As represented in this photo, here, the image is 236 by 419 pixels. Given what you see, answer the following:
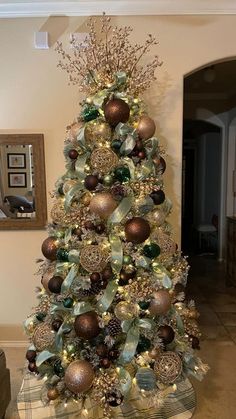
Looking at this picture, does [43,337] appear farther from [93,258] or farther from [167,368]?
[167,368]

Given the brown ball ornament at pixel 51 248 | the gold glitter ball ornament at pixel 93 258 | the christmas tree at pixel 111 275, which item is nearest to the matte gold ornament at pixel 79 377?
the christmas tree at pixel 111 275

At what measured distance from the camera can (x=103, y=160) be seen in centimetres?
193

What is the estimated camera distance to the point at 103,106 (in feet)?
6.64

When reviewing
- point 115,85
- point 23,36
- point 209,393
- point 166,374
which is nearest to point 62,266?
point 166,374

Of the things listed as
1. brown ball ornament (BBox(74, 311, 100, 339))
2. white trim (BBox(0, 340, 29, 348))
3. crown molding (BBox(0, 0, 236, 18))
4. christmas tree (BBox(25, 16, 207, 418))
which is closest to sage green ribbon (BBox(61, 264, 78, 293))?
christmas tree (BBox(25, 16, 207, 418))

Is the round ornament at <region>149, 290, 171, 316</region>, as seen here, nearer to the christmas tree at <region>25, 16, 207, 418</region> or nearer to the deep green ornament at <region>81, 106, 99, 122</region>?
the christmas tree at <region>25, 16, 207, 418</region>

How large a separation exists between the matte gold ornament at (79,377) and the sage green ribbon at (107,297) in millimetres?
299

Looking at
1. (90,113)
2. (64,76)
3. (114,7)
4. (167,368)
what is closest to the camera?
(167,368)

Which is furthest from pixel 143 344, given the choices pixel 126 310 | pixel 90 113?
pixel 90 113

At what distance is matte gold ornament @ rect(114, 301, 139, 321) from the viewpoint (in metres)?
1.90

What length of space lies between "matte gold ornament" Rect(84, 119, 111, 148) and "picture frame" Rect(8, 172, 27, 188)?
51.4 inches

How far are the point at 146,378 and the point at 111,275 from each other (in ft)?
1.89

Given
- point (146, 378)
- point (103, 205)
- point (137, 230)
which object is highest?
point (103, 205)

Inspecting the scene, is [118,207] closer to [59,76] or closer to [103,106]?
[103,106]
